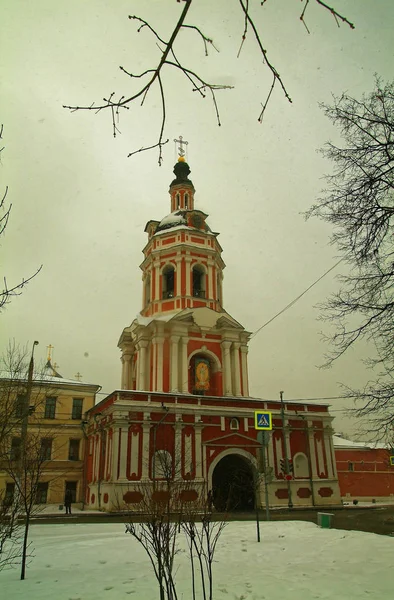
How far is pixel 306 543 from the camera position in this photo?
34.7 ft

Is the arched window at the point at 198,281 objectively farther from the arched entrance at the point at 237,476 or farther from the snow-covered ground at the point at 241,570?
the snow-covered ground at the point at 241,570

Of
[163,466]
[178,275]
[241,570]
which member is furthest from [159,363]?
[241,570]

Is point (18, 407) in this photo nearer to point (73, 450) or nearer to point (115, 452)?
point (115, 452)

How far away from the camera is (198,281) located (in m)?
34.5

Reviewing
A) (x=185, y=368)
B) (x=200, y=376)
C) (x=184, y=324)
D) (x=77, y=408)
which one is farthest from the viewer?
(x=77, y=408)

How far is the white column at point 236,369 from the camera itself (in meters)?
31.4

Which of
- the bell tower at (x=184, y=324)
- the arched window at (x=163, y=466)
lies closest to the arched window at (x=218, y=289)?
the bell tower at (x=184, y=324)

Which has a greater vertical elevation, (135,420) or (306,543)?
A: (135,420)

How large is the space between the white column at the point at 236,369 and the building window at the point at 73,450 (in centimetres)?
1298

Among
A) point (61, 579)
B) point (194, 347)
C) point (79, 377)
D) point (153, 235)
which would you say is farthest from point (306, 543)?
point (79, 377)

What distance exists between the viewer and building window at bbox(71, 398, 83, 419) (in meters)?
36.3

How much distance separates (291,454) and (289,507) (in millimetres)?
3309

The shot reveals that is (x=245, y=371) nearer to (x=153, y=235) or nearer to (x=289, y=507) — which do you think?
(x=289, y=507)

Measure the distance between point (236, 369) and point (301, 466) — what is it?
24.0ft
